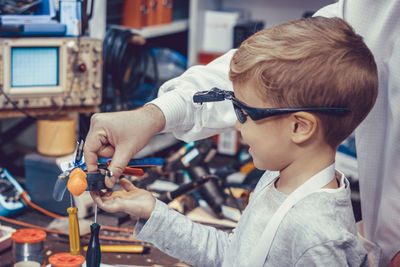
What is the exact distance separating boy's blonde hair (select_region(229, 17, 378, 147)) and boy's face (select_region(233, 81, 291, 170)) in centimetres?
2

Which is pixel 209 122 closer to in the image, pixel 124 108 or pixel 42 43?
pixel 42 43

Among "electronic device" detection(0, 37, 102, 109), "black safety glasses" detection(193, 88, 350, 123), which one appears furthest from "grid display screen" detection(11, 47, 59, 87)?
"black safety glasses" detection(193, 88, 350, 123)

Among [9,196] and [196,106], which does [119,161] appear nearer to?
[196,106]

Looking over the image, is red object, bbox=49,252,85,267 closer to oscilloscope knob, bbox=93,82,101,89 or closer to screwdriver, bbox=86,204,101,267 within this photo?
screwdriver, bbox=86,204,101,267

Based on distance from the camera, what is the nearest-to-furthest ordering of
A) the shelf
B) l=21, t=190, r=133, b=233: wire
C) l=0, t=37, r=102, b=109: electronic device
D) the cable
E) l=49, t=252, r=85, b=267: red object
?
l=49, t=252, r=85, b=267: red object, l=21, t=190, r=133, b=233: wire, l=0, t=37, r=102, b=109: electronic device, the cable, the shelf

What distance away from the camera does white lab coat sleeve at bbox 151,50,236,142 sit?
1198 millimetres

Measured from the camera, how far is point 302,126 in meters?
0.93

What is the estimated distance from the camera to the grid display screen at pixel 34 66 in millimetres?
1690

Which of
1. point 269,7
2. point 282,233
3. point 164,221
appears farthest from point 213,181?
point 269,7

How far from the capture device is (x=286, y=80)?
0.90 m

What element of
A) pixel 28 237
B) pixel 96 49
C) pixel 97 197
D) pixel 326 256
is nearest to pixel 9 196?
pixel 28 237

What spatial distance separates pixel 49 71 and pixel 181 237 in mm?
893

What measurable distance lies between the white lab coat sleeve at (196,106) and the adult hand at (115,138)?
0.32 feet

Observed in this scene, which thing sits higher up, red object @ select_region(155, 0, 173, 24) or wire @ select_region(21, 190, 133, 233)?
red object @ select_region(155, 0, 173, 24)
